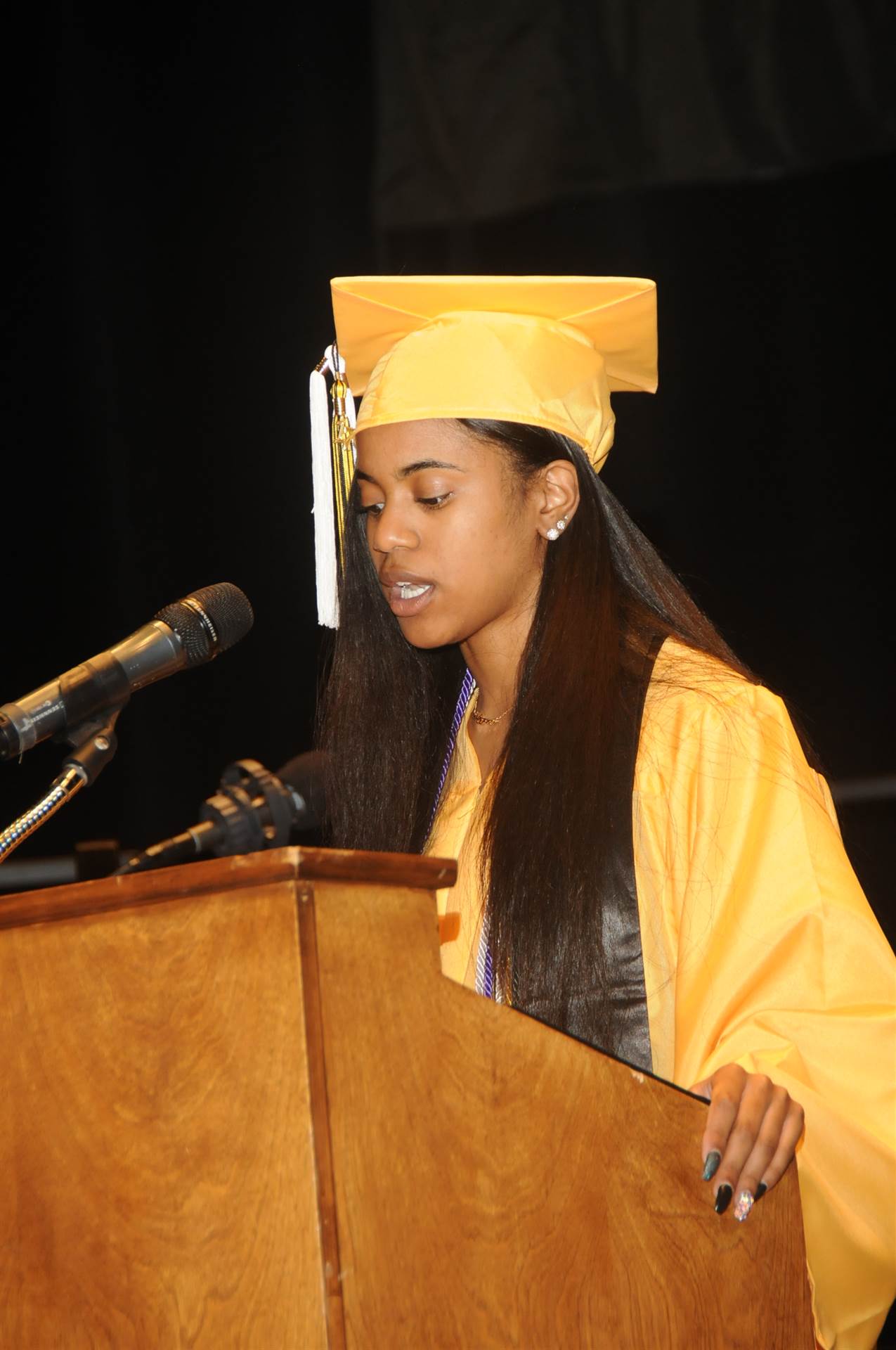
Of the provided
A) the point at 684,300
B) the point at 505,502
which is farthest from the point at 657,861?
the point at 684,300

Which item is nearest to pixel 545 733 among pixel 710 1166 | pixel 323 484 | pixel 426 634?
pixel 426 634

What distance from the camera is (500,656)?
6.82 feet

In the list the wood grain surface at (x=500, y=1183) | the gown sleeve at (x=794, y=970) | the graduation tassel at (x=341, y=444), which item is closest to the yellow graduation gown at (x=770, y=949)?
the gown sleeve at (x=794, y=970)

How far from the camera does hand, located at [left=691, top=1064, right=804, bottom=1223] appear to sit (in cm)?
111

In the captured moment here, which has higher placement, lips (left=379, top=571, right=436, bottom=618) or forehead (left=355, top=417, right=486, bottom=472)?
forehead (left=355, top=417, right=486, bottom=472)

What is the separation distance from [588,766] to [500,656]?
0.39m

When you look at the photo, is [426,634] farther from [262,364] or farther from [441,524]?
[262,364]

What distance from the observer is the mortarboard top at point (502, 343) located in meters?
1.96

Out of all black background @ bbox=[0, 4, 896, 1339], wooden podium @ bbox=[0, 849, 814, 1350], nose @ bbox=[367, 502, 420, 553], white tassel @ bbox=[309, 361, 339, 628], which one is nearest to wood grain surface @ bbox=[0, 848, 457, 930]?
wooden podium @ bbox=[0, 849, 814, 1350]

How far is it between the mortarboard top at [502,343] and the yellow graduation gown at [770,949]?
0.38m

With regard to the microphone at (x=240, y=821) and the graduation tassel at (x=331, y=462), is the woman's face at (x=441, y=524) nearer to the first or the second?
the graduation tassel at (x=331, y=462)

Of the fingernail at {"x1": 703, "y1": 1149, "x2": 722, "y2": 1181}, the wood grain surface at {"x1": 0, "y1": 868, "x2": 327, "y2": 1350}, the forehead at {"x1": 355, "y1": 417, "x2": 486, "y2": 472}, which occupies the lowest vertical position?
the fingernail at {"x1": 703, "y1": 1149, "x2": 722, "y2": 1181}

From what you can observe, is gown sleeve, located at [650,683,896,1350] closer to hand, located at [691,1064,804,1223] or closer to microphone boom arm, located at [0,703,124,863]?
hand, located at [691,1064,804,1223]

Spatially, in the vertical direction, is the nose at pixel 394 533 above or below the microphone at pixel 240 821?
A: above
